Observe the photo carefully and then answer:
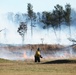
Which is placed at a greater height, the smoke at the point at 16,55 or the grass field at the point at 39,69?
the grass field at the point at 39,69

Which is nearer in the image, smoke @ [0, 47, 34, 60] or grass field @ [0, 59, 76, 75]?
grass field @ [0, 59, 76, 75]

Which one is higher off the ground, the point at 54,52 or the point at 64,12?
the point at 64,12

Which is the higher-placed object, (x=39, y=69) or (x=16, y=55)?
(x=39, y=69)

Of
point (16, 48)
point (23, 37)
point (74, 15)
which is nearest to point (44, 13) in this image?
point (23, 37)

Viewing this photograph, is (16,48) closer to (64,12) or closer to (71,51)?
(71,51)

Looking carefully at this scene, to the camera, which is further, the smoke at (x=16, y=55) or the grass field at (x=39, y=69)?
the smoke at (x=16, y=55)

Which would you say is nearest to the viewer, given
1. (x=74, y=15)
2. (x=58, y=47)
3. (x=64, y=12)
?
(x=58, y=47)

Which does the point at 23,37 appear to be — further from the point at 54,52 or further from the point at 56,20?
the point at 54,52

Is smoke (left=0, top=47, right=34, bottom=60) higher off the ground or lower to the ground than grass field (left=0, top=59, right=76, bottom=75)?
lower

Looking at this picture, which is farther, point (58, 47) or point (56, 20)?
point (56, 20)

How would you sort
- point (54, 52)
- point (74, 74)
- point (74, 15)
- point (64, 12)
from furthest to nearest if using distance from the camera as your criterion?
point (74, 15), point (64, 12), point (54, 52), point (74, 74)

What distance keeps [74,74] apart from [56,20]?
87.7 meters

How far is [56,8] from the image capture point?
11550 cm

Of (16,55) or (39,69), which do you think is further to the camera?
(16,55)
